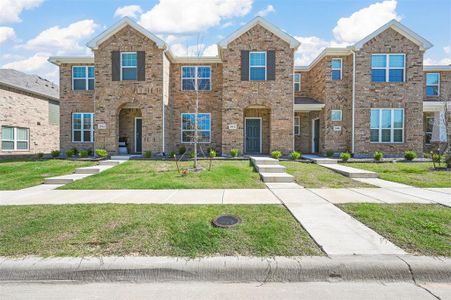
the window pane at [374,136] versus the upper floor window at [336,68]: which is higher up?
the upper floor window at [336,68]

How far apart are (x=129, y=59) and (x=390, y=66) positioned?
16.1 metres

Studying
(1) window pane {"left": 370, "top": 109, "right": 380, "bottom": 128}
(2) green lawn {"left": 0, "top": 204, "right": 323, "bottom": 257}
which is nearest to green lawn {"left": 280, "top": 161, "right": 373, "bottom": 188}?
(2) green lawn {"left": 0, "top": 204, "right": 323, "bottom": 257}

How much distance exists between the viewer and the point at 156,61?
1593cm

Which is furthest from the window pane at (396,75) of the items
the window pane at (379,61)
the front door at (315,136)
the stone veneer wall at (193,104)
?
the stone veneer wall at (193,104)

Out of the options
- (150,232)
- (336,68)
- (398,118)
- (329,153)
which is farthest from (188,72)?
(150,232)

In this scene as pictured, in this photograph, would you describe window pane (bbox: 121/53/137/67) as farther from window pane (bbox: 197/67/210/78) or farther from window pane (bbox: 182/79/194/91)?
window pane (bbox: 197/67/210/78)

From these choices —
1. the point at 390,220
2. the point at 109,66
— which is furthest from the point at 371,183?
the point at 109,66

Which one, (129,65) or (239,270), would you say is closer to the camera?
(239,270)

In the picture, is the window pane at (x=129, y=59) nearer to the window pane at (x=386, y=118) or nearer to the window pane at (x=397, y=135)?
the window pane at (x=386, y=118)

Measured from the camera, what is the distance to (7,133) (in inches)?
739

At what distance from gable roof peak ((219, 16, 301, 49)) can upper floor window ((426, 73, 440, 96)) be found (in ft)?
37.7

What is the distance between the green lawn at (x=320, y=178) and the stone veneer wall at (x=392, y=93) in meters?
6.42

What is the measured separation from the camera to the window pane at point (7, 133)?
18466 mm

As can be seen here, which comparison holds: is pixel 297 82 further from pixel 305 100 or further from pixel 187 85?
pixel 187 85
